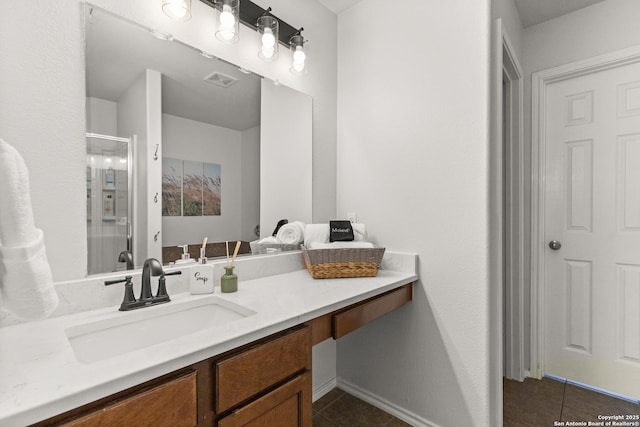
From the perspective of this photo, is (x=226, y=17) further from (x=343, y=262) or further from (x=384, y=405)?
(x=384, y=405)

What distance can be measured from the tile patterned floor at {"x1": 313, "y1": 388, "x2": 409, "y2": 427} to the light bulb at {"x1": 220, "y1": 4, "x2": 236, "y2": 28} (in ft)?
6.76

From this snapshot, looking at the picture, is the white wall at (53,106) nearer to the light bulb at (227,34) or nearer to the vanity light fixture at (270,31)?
the light bulb at (227,34)

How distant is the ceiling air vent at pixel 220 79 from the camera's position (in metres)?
1.50

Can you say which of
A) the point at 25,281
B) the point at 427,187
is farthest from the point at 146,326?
the point at 427,187

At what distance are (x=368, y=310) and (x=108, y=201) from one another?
1135 mm

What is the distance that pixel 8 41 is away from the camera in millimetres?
963

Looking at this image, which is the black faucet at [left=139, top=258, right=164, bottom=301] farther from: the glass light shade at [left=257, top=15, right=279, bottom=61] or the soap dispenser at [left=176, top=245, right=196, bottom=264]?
the glass light shade at [left=257, top=15, right=279, bottom=61]

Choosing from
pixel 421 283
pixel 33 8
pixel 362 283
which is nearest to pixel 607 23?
pixel 421 283

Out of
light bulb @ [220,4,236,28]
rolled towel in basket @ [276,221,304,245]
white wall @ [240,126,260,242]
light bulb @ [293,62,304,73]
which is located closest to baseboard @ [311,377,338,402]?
rolled towel in basket @ [276,221,304,245]

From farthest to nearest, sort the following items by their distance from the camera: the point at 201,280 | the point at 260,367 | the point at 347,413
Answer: the point at 347,413, the point at 201,280, the point at 260,367

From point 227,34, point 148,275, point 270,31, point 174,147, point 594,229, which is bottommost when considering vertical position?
point 148,275

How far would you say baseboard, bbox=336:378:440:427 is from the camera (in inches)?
66.6

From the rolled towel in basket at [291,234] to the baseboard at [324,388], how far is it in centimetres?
94

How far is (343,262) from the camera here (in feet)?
5.32
